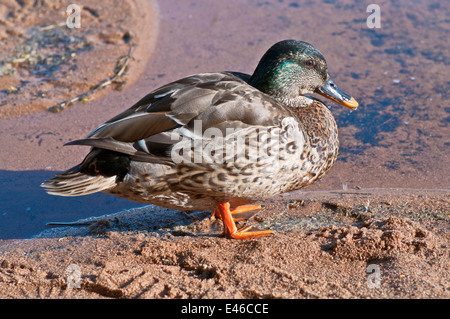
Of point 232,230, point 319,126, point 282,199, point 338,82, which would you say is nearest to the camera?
point 232,230

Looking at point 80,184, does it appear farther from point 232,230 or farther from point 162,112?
point 232,230

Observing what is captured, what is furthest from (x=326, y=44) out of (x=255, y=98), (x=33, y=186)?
(x=33, y=186)

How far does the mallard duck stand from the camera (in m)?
3.38

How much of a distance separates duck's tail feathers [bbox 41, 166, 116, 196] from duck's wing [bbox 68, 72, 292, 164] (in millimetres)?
273

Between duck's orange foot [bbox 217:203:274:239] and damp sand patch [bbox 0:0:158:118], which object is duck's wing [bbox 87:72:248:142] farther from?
damp sand patch [bbox 0:0:158:118]

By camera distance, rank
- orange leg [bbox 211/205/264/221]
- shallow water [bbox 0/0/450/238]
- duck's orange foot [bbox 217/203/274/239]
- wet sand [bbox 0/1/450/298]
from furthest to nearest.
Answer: shallow water [bbox 0/0/450/238], orange leg [bbox 211/205/264/221], duck's orange foot [bbox 217/203/274/239], wet sand [bbox 0/1/450/298]

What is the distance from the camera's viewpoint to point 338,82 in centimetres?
621

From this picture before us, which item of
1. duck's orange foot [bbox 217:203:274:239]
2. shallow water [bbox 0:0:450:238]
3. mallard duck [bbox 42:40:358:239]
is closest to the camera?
mallard duck [bbox 42:40:358:239]

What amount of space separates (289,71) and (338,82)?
2.39 metres

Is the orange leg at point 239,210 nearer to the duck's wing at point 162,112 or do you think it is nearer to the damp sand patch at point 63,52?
the duck's wing at point 162,112

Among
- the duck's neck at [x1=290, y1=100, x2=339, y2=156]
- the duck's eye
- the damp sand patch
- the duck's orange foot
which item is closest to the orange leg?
the duck's orange foot

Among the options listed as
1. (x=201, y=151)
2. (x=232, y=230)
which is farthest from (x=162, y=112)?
(x=232, y=230)

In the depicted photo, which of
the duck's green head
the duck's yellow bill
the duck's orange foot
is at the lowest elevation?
the duck's orange foot

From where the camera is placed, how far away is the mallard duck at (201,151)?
3.38 meters
